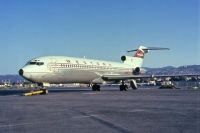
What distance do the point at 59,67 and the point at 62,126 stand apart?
27.8m

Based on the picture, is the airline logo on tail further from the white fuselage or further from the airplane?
the white fuselage

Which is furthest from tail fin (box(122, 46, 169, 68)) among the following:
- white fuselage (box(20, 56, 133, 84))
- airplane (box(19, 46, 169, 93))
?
white fuselage (box(20, 56, 133, 84))

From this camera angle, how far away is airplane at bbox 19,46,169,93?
36.4m

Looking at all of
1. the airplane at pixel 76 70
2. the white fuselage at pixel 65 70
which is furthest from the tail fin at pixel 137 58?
the white fuselage at pixel 65 70

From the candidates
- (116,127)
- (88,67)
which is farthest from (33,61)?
(116,127)

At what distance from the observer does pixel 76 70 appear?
135 feet

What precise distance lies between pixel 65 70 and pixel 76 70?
2147 millimetres

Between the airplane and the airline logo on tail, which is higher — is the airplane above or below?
below

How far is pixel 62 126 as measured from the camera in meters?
11.0

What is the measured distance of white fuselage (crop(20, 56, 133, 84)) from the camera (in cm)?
3612

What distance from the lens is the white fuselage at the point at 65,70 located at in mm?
36125

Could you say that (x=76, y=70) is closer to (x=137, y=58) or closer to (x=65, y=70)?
(x=65, y=70)

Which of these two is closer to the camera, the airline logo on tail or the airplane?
the airplane

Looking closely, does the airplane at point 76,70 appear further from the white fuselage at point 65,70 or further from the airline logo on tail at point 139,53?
the airline logo on tail at point 139,53
